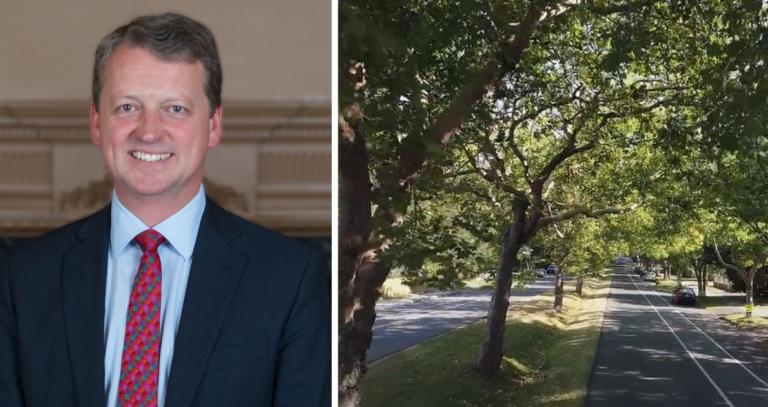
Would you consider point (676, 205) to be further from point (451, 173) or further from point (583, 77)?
point (451, 173)

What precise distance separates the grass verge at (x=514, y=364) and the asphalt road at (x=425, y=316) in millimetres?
37

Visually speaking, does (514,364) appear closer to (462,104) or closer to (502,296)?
(502,296)

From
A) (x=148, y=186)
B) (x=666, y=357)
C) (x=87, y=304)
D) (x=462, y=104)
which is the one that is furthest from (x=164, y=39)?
(x=666, y=357)

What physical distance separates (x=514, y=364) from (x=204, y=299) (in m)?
1.65

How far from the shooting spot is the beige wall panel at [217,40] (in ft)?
11.8

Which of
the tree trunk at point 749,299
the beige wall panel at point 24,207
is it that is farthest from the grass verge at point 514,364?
the beige wall panel at point 24,207

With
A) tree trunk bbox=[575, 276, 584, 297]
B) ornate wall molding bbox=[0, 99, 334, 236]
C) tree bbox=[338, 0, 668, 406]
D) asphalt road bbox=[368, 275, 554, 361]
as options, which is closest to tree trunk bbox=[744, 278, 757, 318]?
tree trunk bbox=[575, 276, 584, 297]

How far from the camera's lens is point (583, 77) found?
3197 mm

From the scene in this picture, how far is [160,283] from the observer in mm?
2057

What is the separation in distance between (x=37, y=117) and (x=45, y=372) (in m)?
2.08

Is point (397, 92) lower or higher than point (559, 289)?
higher

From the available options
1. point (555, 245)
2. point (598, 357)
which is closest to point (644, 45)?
point (555, 245)

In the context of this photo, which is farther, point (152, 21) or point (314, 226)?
point (314, 226)

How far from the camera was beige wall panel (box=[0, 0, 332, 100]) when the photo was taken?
11.8ft
